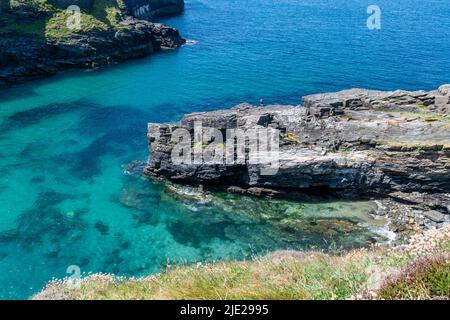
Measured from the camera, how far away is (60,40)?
7444 cm

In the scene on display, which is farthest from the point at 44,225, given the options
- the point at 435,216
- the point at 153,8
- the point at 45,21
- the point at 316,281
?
the point at 153,8

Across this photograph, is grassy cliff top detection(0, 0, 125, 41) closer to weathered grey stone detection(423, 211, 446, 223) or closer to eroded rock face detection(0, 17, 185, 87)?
eroded rock face detection(0, 17, 185, 87)

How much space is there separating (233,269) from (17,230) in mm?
27848

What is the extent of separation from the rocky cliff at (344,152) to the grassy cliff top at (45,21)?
144 ft

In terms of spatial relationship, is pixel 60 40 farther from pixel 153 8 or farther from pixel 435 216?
pixel 435 216

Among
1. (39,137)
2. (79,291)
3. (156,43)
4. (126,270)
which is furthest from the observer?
(156,43)

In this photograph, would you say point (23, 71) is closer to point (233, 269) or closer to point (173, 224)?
point (173, 224)

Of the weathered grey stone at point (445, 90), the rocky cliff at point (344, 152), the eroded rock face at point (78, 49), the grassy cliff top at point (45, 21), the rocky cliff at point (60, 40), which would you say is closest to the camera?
the rocky cliff at point (344, 152)

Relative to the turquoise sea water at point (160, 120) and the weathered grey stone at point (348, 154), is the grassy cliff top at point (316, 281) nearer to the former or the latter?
the turquoise sea water at point (160, 120)

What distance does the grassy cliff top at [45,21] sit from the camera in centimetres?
7331

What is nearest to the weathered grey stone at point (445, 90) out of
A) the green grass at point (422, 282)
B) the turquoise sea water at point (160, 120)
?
the turquoise sea water at point (160, 120)

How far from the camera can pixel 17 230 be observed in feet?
118
